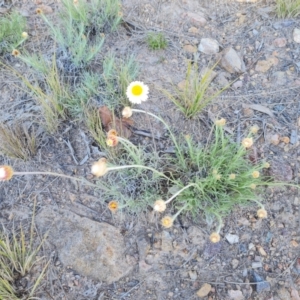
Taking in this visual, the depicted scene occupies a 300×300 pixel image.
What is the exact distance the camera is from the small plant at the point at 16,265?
1.43 meters

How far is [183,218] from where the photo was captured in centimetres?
163

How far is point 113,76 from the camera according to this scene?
189 cm

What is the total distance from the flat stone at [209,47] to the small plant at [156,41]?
7.9 inches

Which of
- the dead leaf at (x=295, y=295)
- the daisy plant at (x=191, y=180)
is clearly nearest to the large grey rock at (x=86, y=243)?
the daisy plant at (x=191, y=180)

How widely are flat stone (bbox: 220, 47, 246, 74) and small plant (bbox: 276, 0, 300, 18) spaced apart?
40 cm

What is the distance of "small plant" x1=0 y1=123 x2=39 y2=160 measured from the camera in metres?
1.67

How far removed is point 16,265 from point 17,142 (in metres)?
0.53

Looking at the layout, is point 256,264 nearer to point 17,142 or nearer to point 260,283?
point 260,283

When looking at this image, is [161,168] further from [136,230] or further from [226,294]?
[226,294]

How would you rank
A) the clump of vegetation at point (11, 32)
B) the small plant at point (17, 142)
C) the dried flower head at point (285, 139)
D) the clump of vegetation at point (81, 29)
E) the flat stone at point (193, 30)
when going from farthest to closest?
the flat stone at point (193, 30) < the clump of vegetation at point (11, 32) < the clump of vegetation at point (81, 29) < the dried flower head at point (285, 139) < the small plant at point (17, 142)

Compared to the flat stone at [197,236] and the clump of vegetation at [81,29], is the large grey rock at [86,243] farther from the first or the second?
the clump of vegetation at [81,29]

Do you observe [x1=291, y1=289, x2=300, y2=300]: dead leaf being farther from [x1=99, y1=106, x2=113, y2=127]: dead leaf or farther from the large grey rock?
[x1=99, y1=106, x2=113, y2=127]: dead leaf

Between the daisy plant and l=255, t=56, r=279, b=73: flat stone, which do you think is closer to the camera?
the daisy plant

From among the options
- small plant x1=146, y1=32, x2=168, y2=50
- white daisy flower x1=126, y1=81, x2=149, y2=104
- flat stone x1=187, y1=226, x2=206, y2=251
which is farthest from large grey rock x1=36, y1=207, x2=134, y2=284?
small plant x1=146, y1=32, x2=168, y2=50
